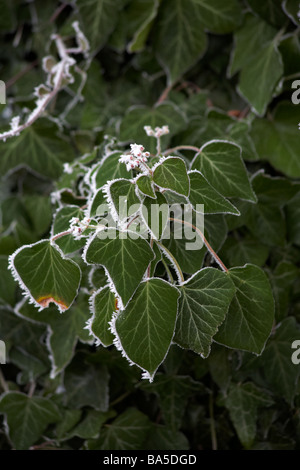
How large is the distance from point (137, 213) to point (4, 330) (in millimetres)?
412

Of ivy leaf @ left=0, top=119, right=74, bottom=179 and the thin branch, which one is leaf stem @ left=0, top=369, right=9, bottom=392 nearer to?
ivy leaf @ left=0, top=119, right=74, bottom=179

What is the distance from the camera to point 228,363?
2.43 feet

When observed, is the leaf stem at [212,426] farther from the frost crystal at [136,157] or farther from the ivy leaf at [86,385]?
the frost crystal at [136,157]

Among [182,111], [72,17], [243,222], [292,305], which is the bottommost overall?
[292,305]

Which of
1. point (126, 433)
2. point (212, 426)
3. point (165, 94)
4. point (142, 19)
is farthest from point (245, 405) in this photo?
point (142, 19)

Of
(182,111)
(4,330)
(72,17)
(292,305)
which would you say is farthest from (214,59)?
(4,330)

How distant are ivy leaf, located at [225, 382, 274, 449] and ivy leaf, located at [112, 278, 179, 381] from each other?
11.1 inches

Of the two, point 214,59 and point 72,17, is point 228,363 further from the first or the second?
point 72,17

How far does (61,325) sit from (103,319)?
225 mm

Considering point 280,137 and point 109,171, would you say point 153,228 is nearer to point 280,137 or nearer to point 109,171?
point 109,171

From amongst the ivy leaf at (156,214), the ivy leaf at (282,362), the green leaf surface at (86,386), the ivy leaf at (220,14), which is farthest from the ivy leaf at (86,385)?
the ivy leaf at (220,14)

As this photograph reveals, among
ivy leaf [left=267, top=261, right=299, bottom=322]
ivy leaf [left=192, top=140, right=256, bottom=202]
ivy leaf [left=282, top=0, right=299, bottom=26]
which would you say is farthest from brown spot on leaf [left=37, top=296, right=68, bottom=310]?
ivy leaf [left=282, top=0, right=299, bottom=26]

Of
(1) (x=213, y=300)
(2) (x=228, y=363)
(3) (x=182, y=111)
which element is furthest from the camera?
(3) (x=182, y=111)

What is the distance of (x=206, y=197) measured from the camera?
58 centimetres
